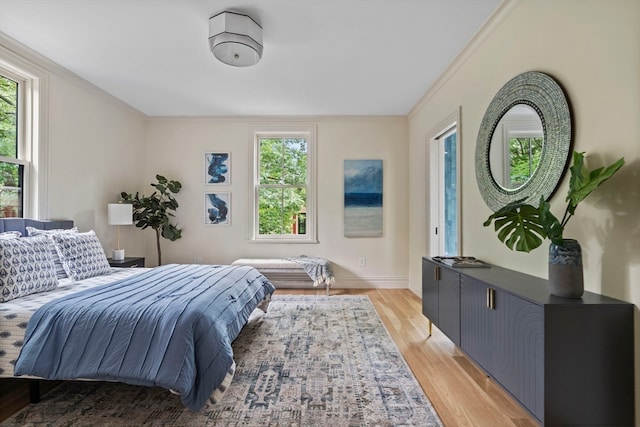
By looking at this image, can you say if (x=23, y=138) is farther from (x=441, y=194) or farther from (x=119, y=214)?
(x=441, y=194)

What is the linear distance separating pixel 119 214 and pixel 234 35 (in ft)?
8.89

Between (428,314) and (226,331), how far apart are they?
6.03 feet

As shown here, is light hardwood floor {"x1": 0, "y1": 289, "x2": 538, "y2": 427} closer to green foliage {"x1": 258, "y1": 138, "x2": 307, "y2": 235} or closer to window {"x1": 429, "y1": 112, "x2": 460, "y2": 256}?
window {"x1": 429, "y1": 112, "x2": 460, "y2": 256}

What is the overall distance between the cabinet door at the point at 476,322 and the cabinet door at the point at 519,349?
8cm

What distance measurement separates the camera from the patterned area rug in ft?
5.68

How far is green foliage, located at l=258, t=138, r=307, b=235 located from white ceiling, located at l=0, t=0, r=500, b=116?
89cm

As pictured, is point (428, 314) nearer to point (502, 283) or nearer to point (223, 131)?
point (502, 283)

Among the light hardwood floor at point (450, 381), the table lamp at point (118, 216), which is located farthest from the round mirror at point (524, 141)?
the table lamp at point (118, 216)

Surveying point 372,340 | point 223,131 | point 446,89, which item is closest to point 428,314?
point 372,340

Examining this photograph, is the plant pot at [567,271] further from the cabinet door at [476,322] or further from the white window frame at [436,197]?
the white window frame at [436,197]

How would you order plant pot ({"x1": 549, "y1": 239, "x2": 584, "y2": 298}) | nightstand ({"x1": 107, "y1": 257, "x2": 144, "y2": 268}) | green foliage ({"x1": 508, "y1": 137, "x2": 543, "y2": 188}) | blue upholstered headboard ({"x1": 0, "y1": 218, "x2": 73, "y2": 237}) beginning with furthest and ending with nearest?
nightstand ({"x1": 107, "y1": 257, "x2": 144, "y2": 268}) < blue upholstered headboard ({"x1": 0, "y1": 218, "x2": 73, "y2": 237}) < green foliage ({"x1": 508, "y1": 137, "x2": 543, "y2": 188}) < plant pot ({"x1": 549, "y1": 239, "x2": 584, "y2": 298})

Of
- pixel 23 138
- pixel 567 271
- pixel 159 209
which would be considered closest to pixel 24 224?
pixel 23 138

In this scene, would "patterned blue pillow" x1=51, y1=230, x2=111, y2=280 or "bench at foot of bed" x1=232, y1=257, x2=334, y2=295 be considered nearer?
"patterned blue pillow" x1=51, y1=230, x2=111, y2=280

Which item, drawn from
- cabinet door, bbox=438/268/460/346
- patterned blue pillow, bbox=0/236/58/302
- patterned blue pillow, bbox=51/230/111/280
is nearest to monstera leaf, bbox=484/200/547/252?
cabinet door, bbox=438/268/460/346
